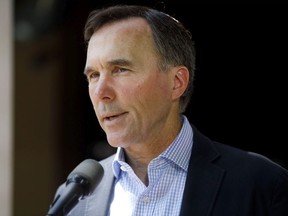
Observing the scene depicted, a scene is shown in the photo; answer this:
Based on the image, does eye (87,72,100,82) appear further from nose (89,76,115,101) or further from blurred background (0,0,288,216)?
blurred background (0,0,288,216)

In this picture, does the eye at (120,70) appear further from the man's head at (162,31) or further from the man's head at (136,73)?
the man's head at (162,31)

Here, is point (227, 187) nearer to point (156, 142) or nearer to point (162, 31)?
point (156, 142)

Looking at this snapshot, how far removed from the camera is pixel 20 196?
6078mm

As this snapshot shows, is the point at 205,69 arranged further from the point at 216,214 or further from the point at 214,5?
the point at 216,214

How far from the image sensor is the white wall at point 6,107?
19.0 ft

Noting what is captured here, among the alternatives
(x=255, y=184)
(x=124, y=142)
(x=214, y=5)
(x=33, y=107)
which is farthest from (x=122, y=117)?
(x=214, y=5)

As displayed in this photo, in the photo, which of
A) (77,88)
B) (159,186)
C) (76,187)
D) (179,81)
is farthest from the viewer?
(77,88)

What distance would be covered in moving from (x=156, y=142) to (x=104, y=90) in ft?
1.04

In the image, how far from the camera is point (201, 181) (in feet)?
8.13

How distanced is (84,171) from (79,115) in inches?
165

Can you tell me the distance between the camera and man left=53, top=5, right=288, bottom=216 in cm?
242

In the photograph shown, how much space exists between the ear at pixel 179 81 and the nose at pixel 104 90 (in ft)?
1.00

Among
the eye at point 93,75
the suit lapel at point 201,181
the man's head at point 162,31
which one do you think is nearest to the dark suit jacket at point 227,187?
the suit lapel at point 201,181

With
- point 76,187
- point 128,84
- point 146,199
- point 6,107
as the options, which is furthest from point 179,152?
point 6,107
